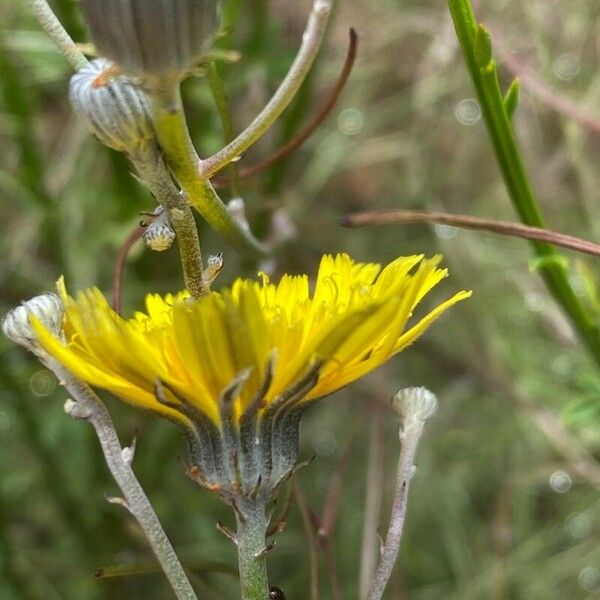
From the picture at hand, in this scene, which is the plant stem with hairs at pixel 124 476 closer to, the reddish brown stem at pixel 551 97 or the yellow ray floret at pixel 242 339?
the yellow ray floret at pixel 242 339

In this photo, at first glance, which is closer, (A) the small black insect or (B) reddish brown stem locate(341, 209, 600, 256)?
(A) the small black insect

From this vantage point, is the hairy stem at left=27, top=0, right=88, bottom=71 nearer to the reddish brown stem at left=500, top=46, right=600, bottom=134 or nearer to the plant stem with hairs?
the plant stem with hairs

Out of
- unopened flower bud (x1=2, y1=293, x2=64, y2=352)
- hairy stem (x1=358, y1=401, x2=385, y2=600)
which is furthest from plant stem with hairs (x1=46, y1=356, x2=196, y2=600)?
hairy stem (x1=358, y1=401, x2=385, y2=600)

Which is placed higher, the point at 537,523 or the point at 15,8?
the point at 15,8

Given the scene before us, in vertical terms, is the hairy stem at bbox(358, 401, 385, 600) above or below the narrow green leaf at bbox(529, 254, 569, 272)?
below

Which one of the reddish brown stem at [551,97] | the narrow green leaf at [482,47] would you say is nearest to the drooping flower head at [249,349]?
the narrow green leaf at [482,47]

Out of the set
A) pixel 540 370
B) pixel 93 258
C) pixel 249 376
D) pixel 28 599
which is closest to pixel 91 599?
pixel 28 599

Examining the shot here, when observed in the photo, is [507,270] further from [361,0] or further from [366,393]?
[361,0]
